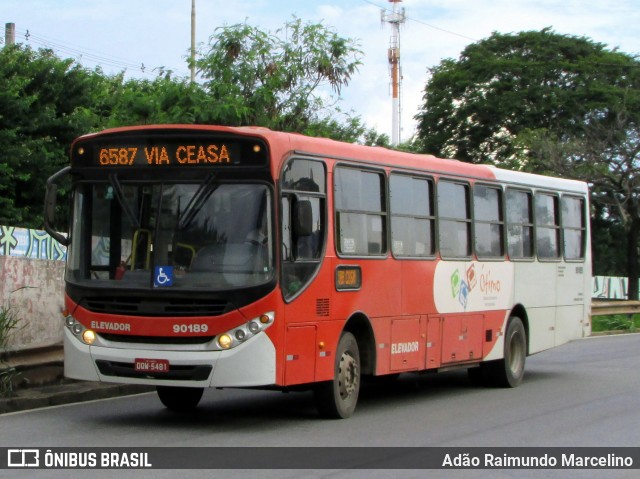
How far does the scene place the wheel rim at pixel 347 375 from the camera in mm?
11852

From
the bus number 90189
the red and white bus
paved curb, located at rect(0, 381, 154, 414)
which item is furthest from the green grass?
the bus number 90189

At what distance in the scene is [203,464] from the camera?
890 centimetres

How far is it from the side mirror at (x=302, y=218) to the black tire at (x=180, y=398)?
2521 mm

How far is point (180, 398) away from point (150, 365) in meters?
1.81

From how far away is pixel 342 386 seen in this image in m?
11.9

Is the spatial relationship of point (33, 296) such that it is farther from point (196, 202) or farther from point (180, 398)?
point (196, 202)

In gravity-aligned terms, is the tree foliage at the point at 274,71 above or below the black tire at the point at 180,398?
above

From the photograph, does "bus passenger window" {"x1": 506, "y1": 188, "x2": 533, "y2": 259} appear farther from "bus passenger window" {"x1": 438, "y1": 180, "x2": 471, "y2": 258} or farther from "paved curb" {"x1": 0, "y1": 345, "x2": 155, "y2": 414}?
"paved curb" {"x1": 0, "y1": 345, "x2": 155, "y2": 414}

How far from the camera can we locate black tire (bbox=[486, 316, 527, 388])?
15930 mm

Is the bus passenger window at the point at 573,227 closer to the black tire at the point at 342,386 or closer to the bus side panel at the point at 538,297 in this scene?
the bus side panel at the point at 538,297

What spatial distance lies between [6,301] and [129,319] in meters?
4.39

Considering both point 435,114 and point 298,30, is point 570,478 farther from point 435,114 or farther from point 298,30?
point 435,114

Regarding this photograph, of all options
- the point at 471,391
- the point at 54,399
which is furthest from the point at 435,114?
the point at 54,399

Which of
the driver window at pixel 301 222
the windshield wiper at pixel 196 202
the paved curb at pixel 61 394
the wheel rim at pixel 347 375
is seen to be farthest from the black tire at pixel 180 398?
the windshield wiper at pixel 196 202
